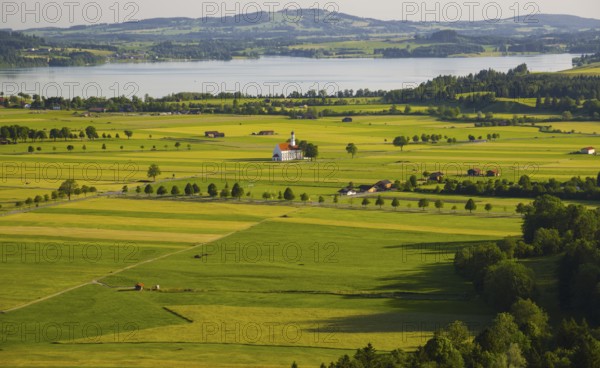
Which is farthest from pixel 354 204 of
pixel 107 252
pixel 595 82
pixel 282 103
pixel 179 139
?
pixel 595 82

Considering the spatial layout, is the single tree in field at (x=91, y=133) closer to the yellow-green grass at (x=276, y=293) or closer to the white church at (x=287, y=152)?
the white church at (x=287, y=152)

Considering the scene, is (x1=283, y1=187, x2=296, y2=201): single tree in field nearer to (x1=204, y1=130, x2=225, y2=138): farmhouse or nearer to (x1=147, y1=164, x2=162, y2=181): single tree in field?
(x1=147, y1=164, x2=162, y2=181): single tree in field

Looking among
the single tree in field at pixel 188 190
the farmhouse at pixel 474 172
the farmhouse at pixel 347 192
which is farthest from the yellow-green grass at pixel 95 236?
the farmhouse at pixel 474 172

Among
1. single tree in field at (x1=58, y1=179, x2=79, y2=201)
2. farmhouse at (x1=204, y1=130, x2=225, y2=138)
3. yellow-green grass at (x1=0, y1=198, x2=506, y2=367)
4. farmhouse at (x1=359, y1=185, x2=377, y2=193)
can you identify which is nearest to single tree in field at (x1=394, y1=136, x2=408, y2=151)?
farmhouse at (x1=204, y1=130, x2=225, y2=138)

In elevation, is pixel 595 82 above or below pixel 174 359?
above

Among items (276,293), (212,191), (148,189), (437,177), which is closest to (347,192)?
(437,177)

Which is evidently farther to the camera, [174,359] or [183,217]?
[183,217]

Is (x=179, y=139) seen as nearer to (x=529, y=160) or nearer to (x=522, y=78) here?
(x=529, y=160)
